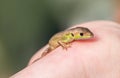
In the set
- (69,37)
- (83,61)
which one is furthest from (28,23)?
(83,61)

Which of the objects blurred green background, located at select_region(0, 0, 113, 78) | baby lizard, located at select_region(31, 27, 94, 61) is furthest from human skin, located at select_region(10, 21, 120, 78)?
blurred green background, located at select_region(0, 0, 113, 78)

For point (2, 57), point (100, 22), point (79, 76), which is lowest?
point (2, 57)

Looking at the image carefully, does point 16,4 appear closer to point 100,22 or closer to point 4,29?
point 4,29

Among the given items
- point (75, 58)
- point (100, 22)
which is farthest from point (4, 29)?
point (75, 58)

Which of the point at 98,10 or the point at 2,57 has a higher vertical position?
the point at 98,10

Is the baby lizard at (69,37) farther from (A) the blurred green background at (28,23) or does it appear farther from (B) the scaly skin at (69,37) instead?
(A) the blurred green background at (28,23)
